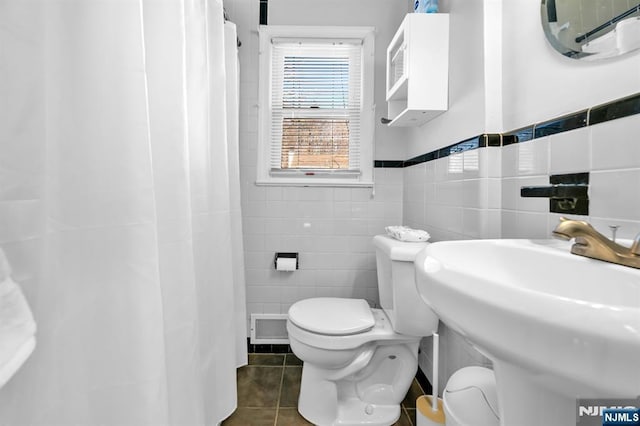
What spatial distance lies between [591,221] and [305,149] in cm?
148

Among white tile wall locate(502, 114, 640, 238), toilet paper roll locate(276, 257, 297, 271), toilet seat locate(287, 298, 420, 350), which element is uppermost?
white tile wall locate(502, 114, 640, 238)

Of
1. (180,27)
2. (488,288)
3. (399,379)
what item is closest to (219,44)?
(180,27)

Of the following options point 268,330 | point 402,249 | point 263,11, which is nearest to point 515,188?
point 402,249

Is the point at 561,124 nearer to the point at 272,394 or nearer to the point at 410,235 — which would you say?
the point at 410,235

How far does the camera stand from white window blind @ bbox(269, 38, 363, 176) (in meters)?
1.94

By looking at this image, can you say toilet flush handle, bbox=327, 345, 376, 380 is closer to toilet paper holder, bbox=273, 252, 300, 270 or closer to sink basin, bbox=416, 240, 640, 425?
toilet paper holder, bbox=273, 252, 300, 270

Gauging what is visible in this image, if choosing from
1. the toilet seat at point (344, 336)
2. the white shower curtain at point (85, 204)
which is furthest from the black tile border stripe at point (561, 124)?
the white shower curtain at point (85, 204)

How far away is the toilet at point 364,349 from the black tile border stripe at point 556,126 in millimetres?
451

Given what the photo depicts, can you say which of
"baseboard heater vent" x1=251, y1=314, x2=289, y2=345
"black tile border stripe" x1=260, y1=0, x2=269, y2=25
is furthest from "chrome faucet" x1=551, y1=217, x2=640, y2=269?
"black tile border stripe" x1=260, y1=0, x2=269, y2=25

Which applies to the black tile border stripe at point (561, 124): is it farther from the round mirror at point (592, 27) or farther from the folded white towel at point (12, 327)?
the folded white towel at point (12, 327)

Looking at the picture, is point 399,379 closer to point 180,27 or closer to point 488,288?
point 488,288

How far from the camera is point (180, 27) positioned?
2.78 feet

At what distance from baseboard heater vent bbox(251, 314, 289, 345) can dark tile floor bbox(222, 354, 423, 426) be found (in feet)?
0.28

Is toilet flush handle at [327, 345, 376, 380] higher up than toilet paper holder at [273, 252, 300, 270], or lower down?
lower down
